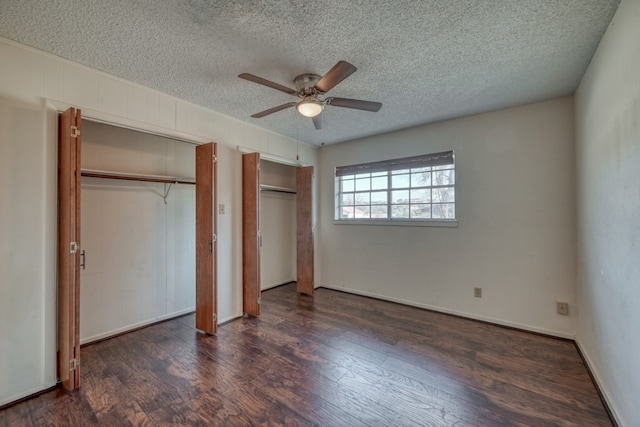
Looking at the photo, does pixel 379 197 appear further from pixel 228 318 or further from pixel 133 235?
pixel 133 235

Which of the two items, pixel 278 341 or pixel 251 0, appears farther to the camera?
pixel 278 341

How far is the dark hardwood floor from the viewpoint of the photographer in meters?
1.76

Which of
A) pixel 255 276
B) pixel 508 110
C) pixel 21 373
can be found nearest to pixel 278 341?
pixel 255 276

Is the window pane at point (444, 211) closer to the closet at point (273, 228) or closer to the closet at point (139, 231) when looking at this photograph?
the closet at point (273, 228)

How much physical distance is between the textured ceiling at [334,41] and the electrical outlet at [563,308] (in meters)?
2.18

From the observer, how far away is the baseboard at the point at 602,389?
1699mm

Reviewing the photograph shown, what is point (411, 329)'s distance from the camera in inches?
121

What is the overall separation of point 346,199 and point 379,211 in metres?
0.66

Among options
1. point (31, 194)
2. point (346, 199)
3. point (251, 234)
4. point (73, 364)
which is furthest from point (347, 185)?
point (73, 364)

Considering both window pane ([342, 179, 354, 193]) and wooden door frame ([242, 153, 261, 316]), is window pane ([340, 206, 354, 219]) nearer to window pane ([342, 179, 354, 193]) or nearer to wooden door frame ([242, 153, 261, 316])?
window pane ([342, 179, 354, 193])

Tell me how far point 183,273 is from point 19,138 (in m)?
2.18

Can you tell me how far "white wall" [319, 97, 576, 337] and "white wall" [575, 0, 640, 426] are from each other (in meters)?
0.40

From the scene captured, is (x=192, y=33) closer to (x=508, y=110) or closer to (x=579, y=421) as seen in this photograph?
(x=508, y=110)

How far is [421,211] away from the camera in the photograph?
381cm
